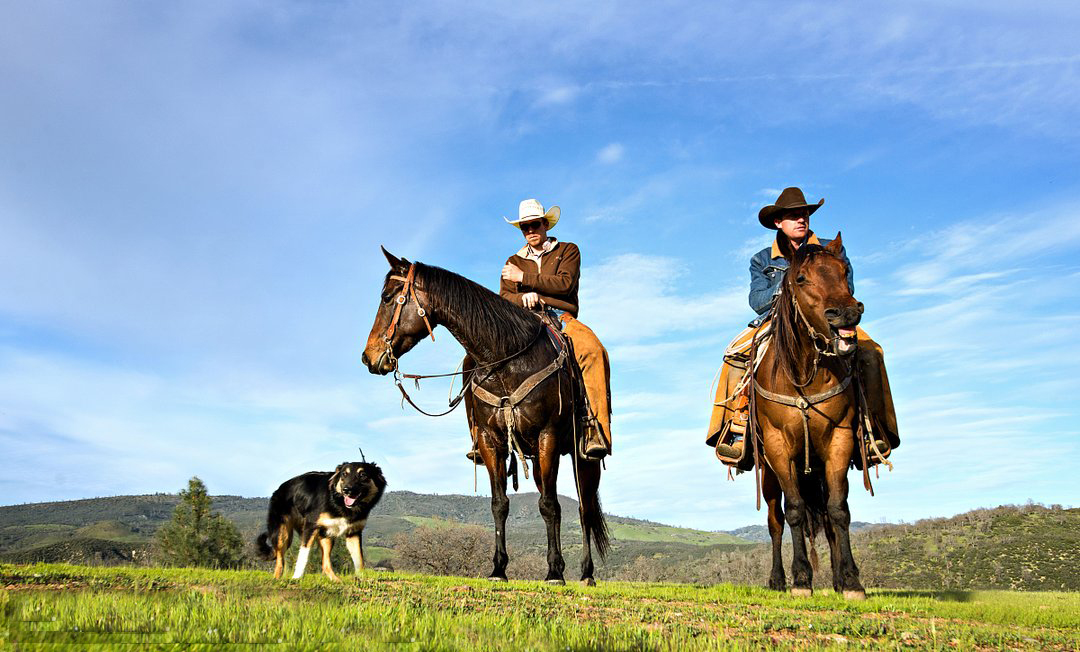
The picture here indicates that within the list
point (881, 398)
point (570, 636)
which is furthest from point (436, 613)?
point (881, 398)

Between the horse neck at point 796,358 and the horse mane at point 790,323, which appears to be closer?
the horse mane at point 790,323

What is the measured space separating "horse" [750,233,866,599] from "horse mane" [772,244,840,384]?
1 cm

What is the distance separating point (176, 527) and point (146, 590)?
30.5 metres

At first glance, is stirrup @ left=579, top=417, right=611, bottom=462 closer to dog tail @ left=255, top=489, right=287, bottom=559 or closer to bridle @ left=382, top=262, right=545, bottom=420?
bridle @ left=382, top=262, right=545, bottom=420

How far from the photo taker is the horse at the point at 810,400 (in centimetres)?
806

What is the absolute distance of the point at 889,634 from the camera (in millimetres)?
6055

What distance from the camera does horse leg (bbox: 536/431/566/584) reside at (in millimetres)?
9797

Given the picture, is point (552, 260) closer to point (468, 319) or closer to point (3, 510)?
point (468, 319)

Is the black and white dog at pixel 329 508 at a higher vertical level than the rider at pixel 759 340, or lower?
lower

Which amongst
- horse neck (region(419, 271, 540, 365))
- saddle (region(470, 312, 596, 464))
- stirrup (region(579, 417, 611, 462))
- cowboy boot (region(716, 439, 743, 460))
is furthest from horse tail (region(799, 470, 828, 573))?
horse neck (region(419, 271, 540, 365))

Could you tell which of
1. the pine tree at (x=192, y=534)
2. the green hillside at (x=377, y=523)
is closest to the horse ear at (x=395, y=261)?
the pine tree at (x=192, y=534)

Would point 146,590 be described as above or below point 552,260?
below

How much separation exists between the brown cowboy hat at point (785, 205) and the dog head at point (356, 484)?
727cm

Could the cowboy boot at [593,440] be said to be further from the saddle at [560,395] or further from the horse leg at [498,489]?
the horse leg at [498,489]
